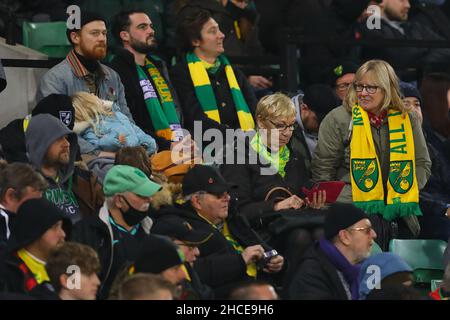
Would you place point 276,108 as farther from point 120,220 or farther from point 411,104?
point 120,220

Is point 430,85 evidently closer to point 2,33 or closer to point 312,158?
point 312,158

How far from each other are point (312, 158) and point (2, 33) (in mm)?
3057

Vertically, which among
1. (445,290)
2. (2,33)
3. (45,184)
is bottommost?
(445,290)

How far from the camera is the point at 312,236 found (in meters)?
11.0

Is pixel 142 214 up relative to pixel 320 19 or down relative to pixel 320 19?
down

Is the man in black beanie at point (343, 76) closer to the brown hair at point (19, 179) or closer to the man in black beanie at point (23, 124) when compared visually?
the man in black beanie at point (23, 124)

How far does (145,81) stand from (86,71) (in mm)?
726

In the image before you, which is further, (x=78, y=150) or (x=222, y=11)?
(x=222, y=11)

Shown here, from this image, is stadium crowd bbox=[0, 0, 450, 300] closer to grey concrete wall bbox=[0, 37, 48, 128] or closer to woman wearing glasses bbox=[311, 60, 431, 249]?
woman wearing glasses bbox=[311, 60, 431, 249]

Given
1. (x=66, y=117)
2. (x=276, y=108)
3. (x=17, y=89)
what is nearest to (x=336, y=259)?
(x=276, y=108)

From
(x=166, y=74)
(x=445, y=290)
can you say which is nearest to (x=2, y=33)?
(x=166, y=74)

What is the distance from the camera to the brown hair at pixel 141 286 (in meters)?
8.30

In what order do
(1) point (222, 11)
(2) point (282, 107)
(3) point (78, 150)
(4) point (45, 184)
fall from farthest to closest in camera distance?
(1) point (222, 11) < (2) point (282, 107) < (3) point (78, 150) < (4) point (45, 184)

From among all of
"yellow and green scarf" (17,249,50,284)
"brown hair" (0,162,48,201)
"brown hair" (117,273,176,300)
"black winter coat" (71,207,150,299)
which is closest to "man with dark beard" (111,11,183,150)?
"black winter coat" (71,207,150,299)
